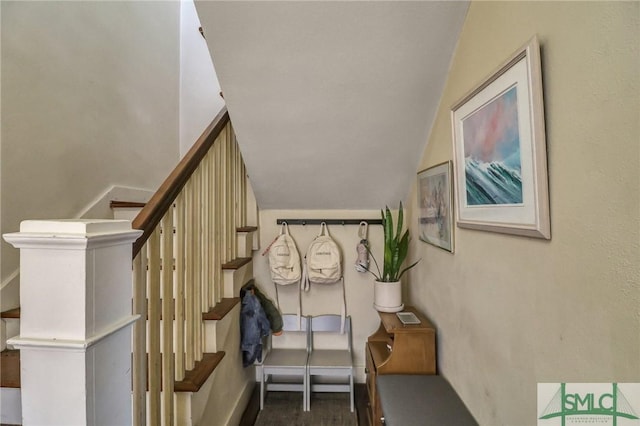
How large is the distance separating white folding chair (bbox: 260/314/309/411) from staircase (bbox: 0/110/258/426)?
198mm

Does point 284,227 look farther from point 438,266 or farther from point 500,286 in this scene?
point 500,286

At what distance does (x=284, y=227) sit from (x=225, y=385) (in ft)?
3.76

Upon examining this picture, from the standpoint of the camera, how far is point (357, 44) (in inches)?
53.0

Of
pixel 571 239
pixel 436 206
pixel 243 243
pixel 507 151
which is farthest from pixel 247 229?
pixel 571 239

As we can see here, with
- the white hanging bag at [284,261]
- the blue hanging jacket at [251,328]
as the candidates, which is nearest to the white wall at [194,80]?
the white hanging bag at [284,261]

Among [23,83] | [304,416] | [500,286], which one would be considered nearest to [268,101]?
[23,83]

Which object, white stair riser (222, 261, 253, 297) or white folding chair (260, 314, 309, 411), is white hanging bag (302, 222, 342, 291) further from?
white stair riser (222, 261, 253, 297)

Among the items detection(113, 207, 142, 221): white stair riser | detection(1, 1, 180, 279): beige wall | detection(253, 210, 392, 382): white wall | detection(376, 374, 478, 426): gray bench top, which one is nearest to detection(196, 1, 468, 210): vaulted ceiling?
detection(253, 210, 392, 382): white wall

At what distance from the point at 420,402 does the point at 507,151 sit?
3.56ft

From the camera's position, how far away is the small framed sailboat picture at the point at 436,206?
4.58ft

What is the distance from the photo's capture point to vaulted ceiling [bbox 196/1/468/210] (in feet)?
4.16

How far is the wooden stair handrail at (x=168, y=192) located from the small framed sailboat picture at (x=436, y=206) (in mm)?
1187

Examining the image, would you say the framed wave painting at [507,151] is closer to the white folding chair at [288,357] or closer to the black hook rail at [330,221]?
the black hook rail at [330,221]

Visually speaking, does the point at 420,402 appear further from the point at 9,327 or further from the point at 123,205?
the point at 123,205
